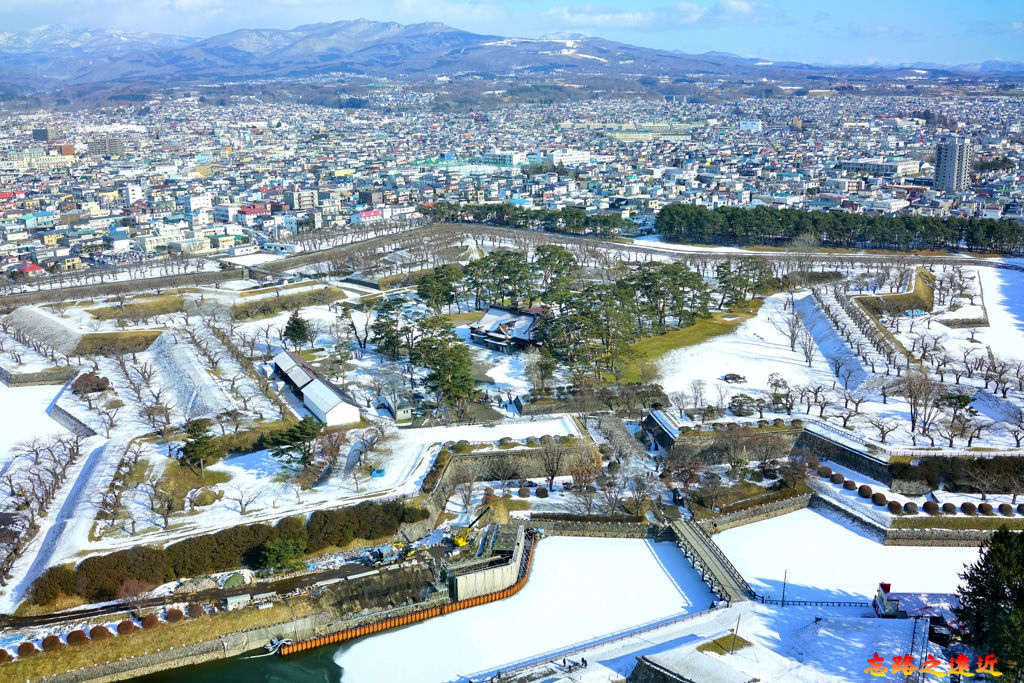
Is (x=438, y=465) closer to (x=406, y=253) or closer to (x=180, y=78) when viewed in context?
(x=406, y=253)

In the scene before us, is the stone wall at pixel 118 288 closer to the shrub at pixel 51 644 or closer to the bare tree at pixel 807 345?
the bare tree at pixel 807 345

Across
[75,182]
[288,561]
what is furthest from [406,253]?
[75,182]

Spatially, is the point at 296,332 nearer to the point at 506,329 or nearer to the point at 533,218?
the point at 506,329

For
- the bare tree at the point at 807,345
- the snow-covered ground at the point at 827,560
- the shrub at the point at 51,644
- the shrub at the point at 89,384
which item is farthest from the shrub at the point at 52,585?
the bare tree at the point at 807,345

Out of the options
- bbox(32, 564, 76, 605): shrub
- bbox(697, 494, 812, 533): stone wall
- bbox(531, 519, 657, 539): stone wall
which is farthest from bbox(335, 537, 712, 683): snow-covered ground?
bbox(32, 564, 76, 605): shrub

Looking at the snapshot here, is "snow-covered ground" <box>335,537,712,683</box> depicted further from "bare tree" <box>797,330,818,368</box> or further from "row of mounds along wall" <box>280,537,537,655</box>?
"bare tree" <box>797,330,818,368</box>

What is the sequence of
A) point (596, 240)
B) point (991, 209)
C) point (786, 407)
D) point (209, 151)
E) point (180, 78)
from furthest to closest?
point (180, 78) < point (209, 151) < point (991, 209) < point (596, 240) < point (786, 407)
